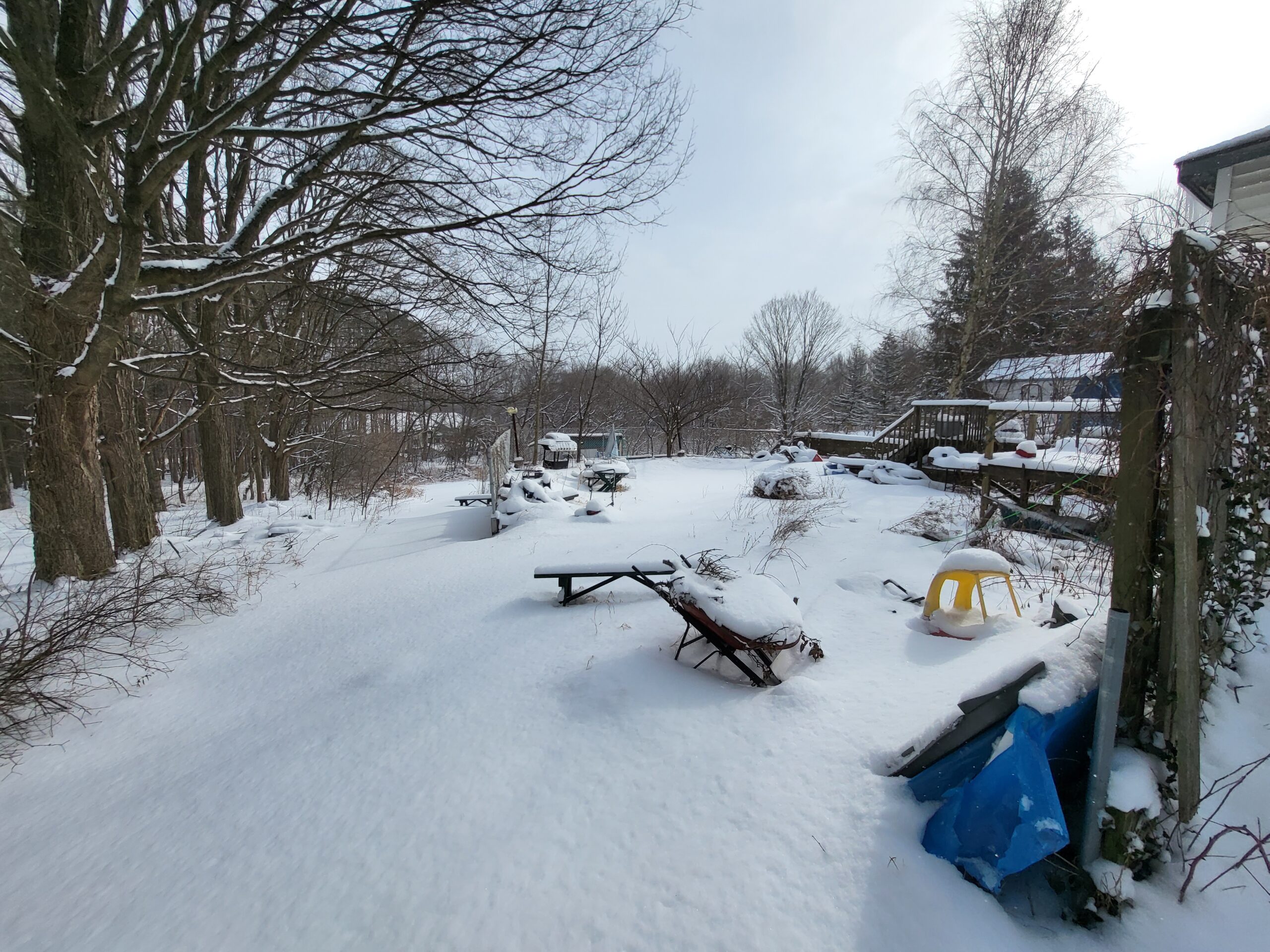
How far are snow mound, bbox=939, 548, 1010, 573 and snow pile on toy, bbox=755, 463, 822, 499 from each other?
16.8ft

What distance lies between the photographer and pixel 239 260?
4.68 m

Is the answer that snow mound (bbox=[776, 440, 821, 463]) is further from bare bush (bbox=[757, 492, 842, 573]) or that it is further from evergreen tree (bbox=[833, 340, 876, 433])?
evergreen tree (bbox=[833, 340, 876, 433])

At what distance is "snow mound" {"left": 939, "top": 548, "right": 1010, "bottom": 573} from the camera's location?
11.3 feet

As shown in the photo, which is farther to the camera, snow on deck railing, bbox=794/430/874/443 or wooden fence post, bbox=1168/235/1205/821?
snow on deck railing, bbox=794/430/874/443

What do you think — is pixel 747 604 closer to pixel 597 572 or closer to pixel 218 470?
pixel 597 572

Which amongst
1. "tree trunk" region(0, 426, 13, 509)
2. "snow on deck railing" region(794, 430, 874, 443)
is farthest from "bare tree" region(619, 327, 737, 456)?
"tree trunk" region(0, 426, 13, 509)

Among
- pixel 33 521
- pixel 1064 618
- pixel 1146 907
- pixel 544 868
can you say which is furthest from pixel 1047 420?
pixel 33 521

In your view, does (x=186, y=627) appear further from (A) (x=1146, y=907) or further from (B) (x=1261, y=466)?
(B) (x=1261, y=466)

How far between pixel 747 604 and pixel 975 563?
1680 millimetres

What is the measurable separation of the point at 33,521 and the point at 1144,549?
7987mm

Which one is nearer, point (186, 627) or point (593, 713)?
point (593, 713)

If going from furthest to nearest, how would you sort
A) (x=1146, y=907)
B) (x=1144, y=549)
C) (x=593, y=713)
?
1. (x=593, y=713)
2. (x=1144, y=549)
3. (x=1146, y=907)

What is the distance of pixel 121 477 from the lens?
671 cm

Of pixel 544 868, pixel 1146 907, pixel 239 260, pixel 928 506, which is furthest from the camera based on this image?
pixel 928 506
